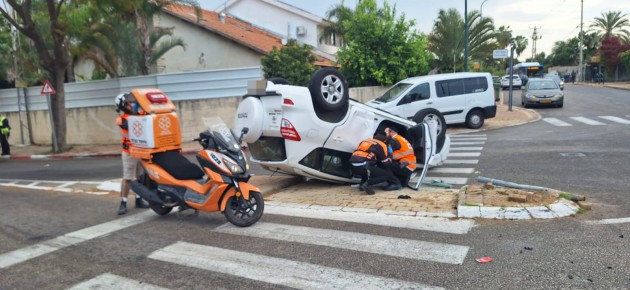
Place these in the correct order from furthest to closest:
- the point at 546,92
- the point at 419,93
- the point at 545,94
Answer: the point at 546,92
the point at 545,94
the point at 419,93

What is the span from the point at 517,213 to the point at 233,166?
3507 millimetres

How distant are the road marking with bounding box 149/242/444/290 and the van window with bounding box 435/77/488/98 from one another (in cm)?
1301

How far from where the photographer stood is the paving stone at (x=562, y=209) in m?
5.62

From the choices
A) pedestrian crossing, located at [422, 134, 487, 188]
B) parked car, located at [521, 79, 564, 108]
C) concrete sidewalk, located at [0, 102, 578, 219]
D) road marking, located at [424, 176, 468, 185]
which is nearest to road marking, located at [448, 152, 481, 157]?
pedestrian crossing, located at [422, 134, 487, 188]

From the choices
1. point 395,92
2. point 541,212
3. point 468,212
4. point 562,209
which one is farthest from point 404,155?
point 395,92

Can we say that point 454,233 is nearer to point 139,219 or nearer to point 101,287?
point 101,287

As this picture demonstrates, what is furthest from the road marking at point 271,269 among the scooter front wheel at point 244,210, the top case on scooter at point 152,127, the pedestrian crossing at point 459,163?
the pedestrian crossing at point 459,163

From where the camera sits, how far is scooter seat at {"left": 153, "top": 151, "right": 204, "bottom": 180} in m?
6.16

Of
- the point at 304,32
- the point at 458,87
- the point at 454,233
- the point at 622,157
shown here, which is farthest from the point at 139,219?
the point at 304,32

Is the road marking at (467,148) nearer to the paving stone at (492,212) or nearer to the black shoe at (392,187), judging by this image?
the black shoe at (392,187)

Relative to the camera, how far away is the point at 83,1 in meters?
16.8

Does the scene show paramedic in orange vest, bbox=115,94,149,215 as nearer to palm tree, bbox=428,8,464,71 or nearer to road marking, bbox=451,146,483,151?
road marking, bbox=451,146,483,151

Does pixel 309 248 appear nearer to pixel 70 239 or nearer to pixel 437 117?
pixel 70 239

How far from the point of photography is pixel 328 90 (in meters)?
7.56
